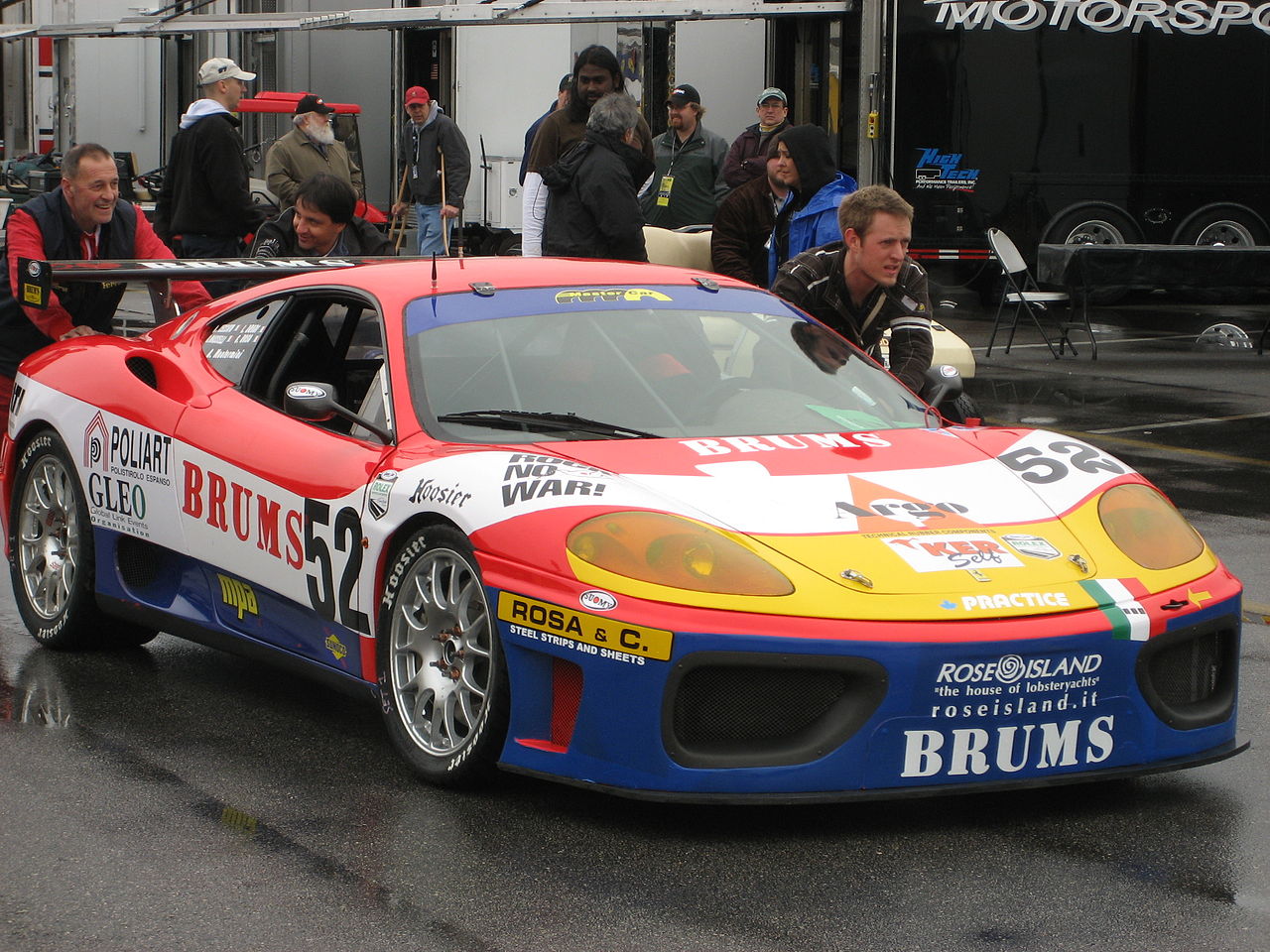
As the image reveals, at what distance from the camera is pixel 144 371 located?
592cm

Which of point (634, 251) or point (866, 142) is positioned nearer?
point (634, 251)

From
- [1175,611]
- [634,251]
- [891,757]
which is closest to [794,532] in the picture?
[891,757]

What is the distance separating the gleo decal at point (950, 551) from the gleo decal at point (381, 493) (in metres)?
1.18

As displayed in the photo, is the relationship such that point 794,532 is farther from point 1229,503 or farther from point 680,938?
point 1229,503

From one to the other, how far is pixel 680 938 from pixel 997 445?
6.16 feet

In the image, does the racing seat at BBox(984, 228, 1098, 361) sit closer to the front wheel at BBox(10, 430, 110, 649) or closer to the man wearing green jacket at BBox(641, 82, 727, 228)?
the man wearing green jacket at BBox(641, 82, 727, 228)

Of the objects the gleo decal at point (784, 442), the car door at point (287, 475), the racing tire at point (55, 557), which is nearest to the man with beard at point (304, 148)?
the racing tire at point (55, 557)

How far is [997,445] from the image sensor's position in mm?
5004

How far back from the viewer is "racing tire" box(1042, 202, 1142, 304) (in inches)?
707

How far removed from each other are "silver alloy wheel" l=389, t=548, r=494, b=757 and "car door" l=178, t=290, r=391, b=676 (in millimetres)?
199

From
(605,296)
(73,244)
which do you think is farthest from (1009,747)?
(73,244)

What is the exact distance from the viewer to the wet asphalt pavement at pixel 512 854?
143 inches

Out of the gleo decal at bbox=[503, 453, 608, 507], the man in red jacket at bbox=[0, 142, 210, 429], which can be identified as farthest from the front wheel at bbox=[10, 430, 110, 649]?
the gleo decal at bbox=[503, 453, 608, 507]

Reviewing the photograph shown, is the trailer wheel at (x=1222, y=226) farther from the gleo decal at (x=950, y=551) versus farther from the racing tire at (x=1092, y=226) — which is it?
the gleo decal at (x=950, y=551)
